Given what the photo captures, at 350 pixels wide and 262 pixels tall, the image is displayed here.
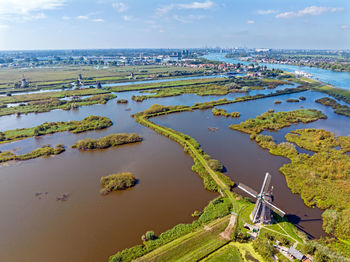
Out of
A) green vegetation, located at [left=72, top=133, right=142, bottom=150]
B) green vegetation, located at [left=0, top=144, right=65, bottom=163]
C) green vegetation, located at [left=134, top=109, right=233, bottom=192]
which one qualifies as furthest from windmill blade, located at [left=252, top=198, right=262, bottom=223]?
green vegetation, located at [left=0, top=144, right=65, bottom=163]

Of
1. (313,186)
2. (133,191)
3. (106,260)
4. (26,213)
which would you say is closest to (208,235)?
(106,260)

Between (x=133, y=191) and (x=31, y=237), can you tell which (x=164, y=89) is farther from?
(x=31, y=237)

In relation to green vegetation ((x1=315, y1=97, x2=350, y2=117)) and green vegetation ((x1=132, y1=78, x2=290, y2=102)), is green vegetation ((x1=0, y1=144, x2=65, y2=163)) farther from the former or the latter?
green vegetation ((x1=315, y1=97, x2=350, y2=117))

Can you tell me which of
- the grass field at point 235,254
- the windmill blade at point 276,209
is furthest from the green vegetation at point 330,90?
the grass field at point 235,254

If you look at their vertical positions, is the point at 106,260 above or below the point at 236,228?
below

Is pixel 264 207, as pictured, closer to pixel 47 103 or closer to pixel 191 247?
pixel 191 247

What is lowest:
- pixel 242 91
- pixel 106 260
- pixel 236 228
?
pixel 106 260

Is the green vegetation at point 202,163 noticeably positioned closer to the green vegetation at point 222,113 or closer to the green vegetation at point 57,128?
the green vegetation at point 57,128
